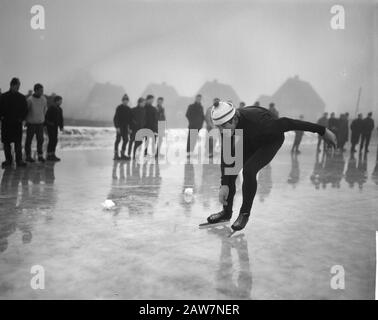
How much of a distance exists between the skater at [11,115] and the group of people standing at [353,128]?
13367 mm

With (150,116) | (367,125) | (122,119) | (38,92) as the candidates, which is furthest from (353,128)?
(38,92)

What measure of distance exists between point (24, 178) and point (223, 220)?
437cm

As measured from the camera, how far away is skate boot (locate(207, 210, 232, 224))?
410 centimetres

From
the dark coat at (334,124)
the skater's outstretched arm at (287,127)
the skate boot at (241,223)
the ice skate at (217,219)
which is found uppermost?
Answer: the skater's outstretched arm at (287,127)

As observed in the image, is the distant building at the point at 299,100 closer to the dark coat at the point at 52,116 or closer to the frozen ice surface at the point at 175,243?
the dark coat at the point at 52,116

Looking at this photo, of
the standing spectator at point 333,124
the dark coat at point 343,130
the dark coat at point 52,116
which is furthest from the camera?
the dark coat at point 343,130

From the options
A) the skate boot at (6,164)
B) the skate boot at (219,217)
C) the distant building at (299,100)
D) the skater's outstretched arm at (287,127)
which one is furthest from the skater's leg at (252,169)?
the distant building at (299,100)

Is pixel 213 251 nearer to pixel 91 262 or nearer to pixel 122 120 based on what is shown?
pixel 91 262

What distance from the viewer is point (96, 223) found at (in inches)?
157

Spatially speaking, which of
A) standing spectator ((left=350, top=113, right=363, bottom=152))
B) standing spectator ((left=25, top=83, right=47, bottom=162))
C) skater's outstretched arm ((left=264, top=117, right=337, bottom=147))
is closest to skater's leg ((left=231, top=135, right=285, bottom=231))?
skater's outstretched arm ((left=264, top=117, right=337, bottom=147))

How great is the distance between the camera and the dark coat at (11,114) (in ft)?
26.3

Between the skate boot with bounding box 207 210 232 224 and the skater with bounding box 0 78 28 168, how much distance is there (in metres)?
5.80

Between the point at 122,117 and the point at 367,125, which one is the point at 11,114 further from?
the point at 367,125
